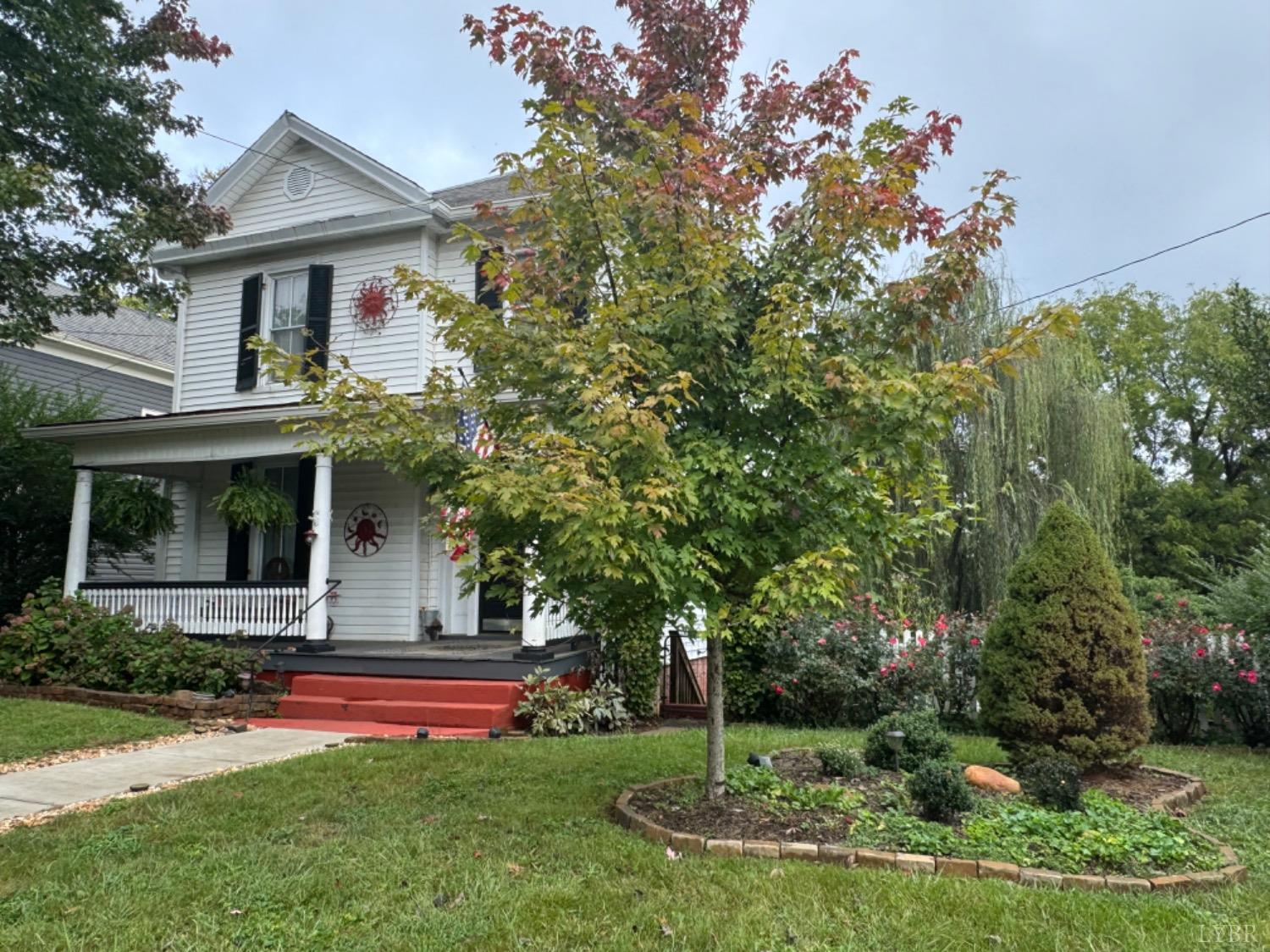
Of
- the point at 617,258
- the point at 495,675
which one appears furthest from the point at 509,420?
the point at 495,675

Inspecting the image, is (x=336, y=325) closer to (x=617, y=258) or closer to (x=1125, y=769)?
(x=617, y=258)

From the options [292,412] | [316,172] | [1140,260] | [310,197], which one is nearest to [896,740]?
[292,412]

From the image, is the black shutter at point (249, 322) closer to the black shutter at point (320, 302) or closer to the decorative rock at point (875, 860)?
the black shutter at point (320, 302)

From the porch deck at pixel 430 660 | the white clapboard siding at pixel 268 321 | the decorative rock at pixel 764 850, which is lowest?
the decorative rock at pixel 764 850

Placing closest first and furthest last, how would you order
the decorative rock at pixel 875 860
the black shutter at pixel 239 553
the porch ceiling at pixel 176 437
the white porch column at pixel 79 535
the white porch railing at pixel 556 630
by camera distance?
the decorative rock at pixel 875 860, the white porch railing at pixel 556 630, the porch ceiling at pixel 176 437, the white porch column at pixel 79 535, the black shutter at pixel 239 553

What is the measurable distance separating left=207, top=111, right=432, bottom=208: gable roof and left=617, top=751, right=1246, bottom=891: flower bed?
10.0 meters

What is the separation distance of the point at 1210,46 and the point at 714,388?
9839 millimetres

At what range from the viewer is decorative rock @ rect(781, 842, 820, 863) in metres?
4.25

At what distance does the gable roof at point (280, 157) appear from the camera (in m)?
12.8

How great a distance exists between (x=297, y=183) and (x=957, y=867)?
13460 mm

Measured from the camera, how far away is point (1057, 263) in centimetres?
1886

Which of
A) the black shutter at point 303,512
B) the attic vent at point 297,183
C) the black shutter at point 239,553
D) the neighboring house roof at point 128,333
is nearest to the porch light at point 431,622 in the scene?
the black shutter at point 303,512

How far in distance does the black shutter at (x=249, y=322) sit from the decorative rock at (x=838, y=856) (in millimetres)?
11566

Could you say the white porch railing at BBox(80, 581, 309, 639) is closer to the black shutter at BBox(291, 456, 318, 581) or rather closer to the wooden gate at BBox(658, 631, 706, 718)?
the black shutter at BBox(291, 456, 318, 581)
